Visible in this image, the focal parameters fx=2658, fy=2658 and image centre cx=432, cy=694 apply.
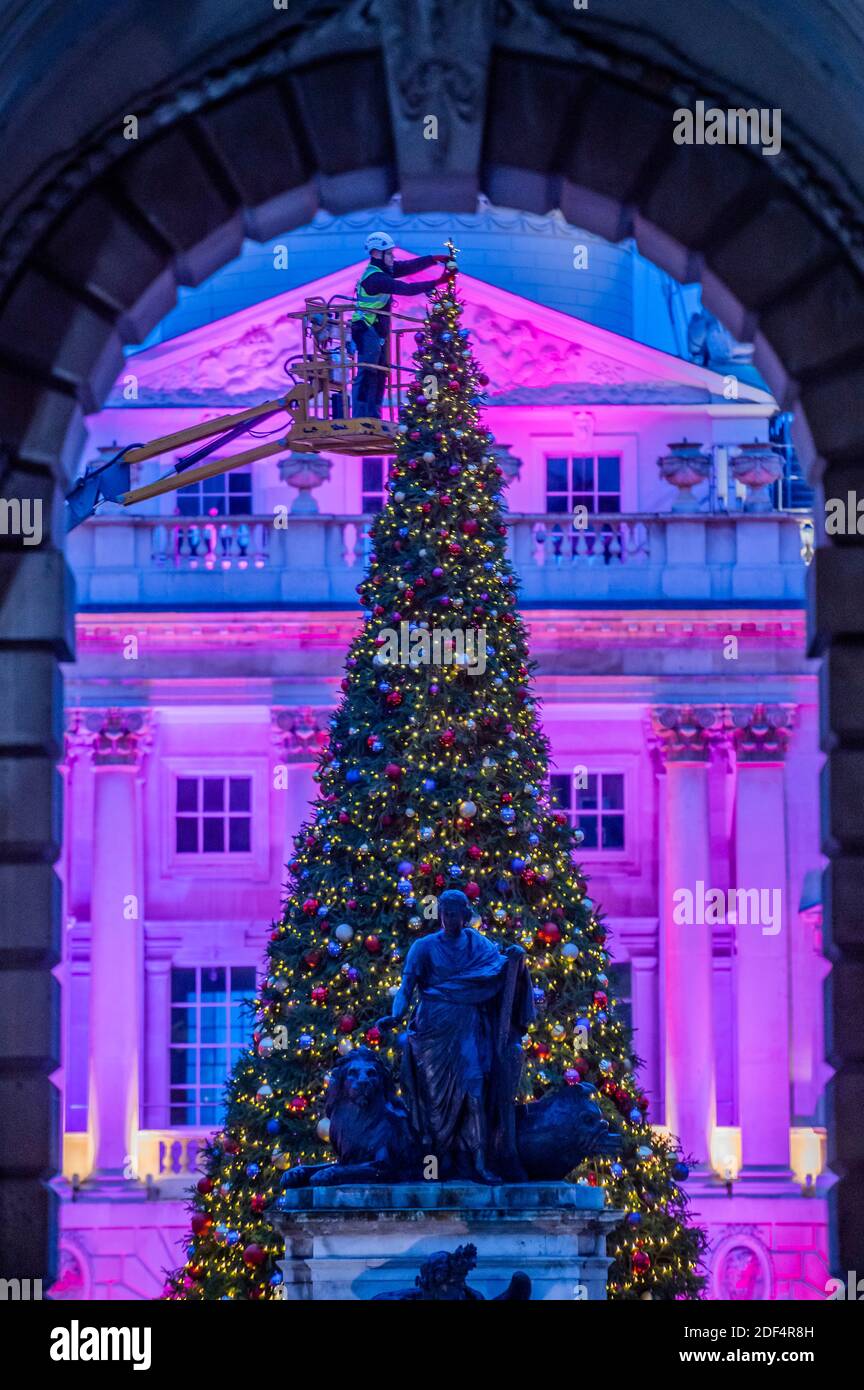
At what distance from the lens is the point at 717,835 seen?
3534 centimetres

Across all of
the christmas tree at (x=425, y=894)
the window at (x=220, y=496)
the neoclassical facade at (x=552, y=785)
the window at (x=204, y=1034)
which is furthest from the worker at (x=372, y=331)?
the window at (x=204, y=1034)

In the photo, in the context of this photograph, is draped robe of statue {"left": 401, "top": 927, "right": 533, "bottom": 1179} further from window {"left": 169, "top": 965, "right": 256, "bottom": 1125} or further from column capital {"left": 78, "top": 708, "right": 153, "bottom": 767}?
column capital {"left": 78, "top": 708, "right": 153, "bottom": 767}

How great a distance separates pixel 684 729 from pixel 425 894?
17554 millimetres

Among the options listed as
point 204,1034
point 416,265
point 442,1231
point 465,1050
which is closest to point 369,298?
point 416,265

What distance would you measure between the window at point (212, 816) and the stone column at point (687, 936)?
5521 mm

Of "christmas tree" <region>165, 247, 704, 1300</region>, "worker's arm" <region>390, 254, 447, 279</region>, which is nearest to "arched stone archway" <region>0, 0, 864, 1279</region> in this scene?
"worker's arm" <region>390, 254, 447, 279</region>

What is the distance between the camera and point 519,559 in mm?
34594

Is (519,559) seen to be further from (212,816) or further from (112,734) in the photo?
(112,734)

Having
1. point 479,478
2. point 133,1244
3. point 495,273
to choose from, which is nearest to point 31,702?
point 479,478

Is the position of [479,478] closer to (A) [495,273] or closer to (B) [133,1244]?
(B) [133,1244]

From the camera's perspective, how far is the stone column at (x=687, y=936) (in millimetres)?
32812

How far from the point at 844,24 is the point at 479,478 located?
32.6ft

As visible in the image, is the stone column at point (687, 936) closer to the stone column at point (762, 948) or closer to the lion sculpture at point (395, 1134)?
the stone column at point (762, 948)
